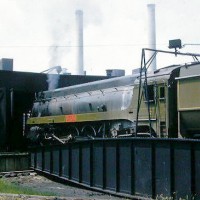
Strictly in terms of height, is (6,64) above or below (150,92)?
above

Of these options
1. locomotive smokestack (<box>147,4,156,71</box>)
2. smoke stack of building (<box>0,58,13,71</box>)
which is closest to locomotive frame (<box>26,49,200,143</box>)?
smoke stack of building (<box>0,58,13,71</box>)

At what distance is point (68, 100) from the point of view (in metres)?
19.4

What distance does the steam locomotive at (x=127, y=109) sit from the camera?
1277cm

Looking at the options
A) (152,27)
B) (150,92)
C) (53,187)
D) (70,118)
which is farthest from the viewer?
(152,27)

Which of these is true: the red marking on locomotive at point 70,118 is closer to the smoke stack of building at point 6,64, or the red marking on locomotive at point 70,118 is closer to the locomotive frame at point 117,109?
the locomotive frame at point 117,109

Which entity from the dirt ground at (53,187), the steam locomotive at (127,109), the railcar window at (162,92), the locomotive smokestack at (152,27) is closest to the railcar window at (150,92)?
the steam locomotive at (127,109)

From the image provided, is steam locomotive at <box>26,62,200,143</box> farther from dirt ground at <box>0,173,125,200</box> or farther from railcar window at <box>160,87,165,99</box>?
dirt ground at <box>0,173,125,200</box>

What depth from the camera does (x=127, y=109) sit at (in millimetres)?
14930

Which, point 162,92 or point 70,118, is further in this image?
point 70,118

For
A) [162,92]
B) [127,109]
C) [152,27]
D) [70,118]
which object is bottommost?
[70,118]

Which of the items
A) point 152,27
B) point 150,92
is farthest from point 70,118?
point 152,27

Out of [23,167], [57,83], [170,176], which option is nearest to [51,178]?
[23,167]

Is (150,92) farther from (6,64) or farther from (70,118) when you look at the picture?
(6,64)

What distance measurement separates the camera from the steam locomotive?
12.8m
